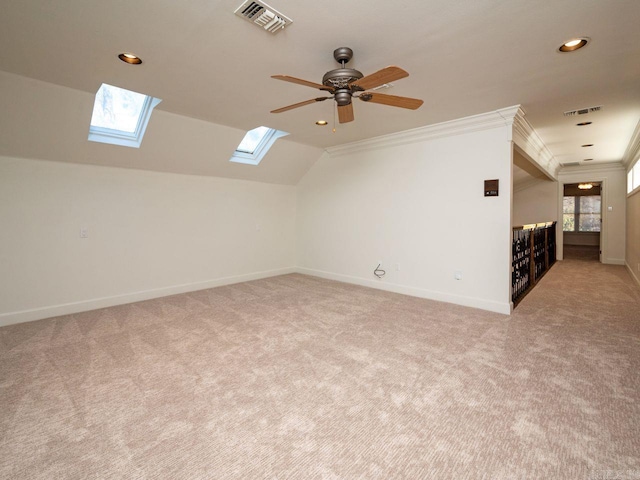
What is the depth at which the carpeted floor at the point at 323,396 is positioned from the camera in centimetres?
149

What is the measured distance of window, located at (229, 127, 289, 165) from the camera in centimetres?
516

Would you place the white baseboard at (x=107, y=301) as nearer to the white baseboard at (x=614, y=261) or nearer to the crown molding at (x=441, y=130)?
the crown molding at (x=441, y=130)

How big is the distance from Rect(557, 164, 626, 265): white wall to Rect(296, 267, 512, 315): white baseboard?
19.4 feet

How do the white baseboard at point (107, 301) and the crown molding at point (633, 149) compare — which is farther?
the crown molding at point (633, 149)

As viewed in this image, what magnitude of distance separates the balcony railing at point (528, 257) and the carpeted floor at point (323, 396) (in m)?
0.78

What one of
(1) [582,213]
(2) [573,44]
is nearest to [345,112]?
(2) [573,44]

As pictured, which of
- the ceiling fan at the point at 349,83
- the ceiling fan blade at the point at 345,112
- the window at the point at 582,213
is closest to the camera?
the ceiling fan at the point at 349,83

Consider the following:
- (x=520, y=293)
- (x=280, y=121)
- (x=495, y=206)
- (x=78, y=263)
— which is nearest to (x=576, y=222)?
(x=520, y=293)

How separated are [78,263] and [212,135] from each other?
2.45 meters

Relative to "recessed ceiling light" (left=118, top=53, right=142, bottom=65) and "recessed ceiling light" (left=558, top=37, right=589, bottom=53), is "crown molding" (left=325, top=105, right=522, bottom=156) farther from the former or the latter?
"recessed ceiling light" (left=118, top=53, right=142, bottom=65)

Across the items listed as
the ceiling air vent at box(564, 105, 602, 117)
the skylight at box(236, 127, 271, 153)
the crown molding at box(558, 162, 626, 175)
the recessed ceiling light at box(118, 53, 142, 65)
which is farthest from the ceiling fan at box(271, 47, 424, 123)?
the crown molding at box(558, 162, 626, 175)

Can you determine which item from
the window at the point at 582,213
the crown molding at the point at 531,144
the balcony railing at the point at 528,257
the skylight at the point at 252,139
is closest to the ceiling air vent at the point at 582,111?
the crown molding at the point at 531,144

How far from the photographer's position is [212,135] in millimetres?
4395

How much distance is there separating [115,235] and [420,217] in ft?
14.4
